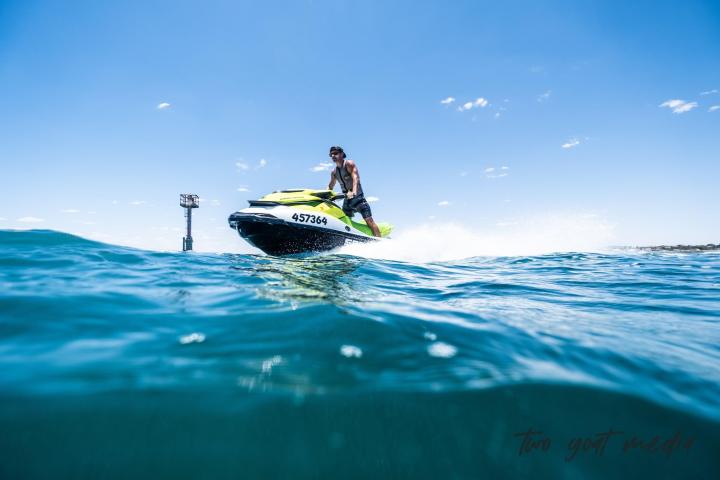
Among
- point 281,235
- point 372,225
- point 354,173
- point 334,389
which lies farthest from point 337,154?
point 334,389

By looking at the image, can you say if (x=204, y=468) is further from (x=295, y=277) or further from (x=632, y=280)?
(x=632, y=280)

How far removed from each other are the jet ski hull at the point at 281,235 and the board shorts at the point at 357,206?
3.42 ft

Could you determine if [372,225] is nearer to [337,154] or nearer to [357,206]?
[357,206]

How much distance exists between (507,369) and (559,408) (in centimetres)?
29

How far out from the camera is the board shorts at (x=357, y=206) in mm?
8227

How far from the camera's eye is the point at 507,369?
176cm

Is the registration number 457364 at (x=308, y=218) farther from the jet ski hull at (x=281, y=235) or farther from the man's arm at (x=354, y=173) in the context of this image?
the man's arm at (x=354, y=173)

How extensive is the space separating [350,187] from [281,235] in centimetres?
249

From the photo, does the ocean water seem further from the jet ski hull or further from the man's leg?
the man's leg

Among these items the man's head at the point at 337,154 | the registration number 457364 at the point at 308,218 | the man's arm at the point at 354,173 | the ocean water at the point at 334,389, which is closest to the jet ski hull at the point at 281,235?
the registration number 457364 at the point at 308,218

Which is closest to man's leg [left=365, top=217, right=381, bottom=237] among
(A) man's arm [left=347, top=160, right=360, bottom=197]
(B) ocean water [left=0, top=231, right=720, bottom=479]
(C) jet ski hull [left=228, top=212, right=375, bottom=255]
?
(A) man's arm [left=347, top=160, right=360, bottom=197]

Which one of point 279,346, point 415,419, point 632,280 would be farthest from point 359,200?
point 415,419

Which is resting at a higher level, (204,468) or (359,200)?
(359,200)

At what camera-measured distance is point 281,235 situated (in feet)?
22.3
